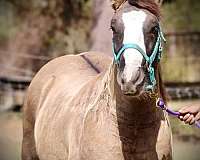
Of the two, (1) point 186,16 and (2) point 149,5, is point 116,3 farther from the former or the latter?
(1) point 186,16

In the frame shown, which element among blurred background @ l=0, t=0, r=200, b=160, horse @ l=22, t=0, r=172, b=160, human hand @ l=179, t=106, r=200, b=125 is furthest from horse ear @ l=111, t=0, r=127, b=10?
blurred background @ l=0, t=0, r=200, b=160

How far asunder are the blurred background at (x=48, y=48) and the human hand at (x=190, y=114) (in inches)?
267

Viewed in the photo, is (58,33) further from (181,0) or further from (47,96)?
(47,96)

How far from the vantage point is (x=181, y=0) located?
19.8 meters

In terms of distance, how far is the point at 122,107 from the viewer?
3721 millimetres

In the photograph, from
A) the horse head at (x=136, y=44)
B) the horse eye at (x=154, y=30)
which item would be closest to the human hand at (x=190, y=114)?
the horse head at (x=136, y=44)

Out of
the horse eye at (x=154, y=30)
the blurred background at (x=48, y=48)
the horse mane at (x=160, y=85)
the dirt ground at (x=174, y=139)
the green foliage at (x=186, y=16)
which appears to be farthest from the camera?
the green foliage at (x=186, y=16)

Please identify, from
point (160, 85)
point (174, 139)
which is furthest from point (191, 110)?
point (174, 139)

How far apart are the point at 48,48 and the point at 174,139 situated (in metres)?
6.14

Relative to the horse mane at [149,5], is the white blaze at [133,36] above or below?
below

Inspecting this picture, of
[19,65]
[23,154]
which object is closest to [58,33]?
[19,65]

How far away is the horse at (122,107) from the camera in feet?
11.1

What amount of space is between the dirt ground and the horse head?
440 cm

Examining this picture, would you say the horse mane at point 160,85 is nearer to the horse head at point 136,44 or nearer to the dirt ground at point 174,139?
the horse head at point 136,44
